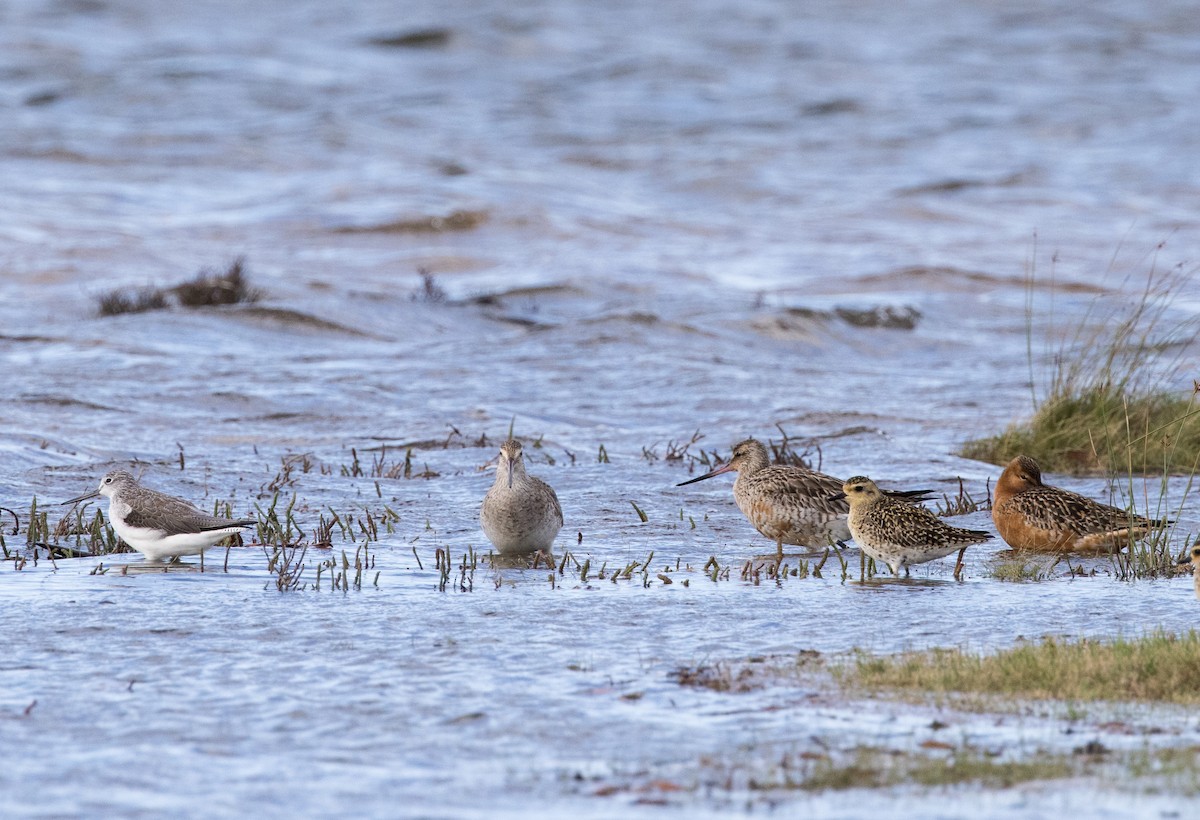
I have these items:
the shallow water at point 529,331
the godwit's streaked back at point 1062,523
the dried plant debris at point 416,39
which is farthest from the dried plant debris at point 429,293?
the dried plant debris at point 416,39

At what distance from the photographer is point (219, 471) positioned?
13.8 metres

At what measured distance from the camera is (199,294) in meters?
26.8

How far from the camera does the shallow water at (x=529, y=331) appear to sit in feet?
21.8

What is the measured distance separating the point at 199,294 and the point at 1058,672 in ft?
70.6

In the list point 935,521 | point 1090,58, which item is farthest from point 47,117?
point 935,521

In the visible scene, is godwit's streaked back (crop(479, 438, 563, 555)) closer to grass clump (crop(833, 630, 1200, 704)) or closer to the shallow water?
the shallow water

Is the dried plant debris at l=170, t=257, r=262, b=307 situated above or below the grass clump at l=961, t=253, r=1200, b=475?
above

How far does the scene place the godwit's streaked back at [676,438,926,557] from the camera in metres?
10.7

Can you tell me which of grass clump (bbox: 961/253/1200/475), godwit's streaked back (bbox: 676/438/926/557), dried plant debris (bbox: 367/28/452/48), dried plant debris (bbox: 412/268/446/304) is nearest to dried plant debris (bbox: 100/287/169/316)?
dried plant debris (bbox: 412/268/446/304)

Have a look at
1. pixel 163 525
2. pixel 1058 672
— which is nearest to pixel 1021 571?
pixel 1058 672

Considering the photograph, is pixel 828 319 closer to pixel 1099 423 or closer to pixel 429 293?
pixel 429 293

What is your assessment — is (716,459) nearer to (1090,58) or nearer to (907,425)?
(907,425)

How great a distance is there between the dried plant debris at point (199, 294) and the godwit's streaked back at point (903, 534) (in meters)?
18.0

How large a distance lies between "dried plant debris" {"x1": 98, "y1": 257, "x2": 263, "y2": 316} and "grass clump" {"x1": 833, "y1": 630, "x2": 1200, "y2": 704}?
803 inches
